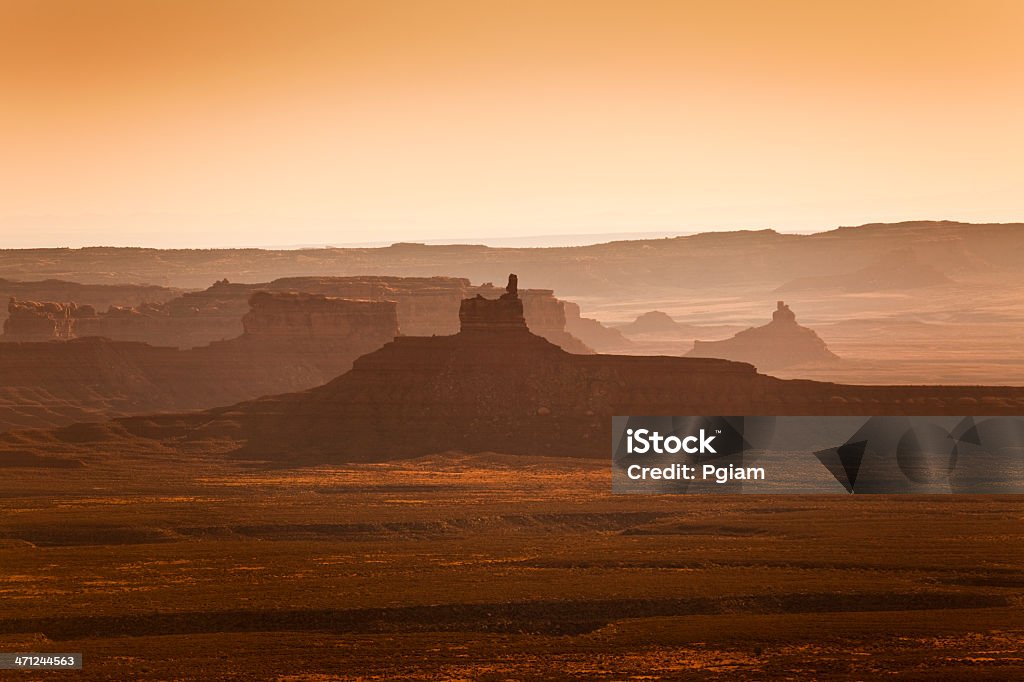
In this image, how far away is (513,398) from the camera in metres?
120

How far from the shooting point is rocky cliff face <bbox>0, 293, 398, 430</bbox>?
158 metres

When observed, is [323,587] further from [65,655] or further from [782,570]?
[782,570]

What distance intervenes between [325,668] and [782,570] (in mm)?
25602

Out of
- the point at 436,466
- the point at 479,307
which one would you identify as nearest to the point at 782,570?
the point at 436,466

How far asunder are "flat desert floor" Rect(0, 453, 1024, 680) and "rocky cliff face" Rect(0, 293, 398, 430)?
5356 centimetres

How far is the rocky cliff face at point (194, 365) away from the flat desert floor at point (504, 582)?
53.6 metres

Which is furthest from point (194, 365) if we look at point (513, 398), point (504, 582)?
point (504, 582)

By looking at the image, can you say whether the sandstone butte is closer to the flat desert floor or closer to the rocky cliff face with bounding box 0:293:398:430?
the flat desert floor

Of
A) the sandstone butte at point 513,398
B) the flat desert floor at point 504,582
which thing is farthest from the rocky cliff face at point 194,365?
the flat desert floor at point 504,582

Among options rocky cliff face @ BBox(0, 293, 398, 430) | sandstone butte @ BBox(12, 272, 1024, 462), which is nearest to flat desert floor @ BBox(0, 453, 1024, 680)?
sandstone butte @ BBox(12, 272, 1024, 462)

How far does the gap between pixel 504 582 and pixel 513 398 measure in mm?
48841

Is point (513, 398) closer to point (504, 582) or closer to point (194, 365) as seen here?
point (504, 582)

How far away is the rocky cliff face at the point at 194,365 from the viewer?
15762cm

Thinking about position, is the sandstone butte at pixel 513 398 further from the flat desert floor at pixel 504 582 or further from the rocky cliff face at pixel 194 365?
the rocky cliff face at pixel 194 365
